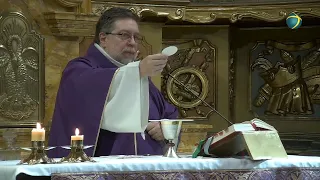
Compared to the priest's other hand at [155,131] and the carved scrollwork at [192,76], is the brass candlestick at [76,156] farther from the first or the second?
the carved scrollwork at [192,76]

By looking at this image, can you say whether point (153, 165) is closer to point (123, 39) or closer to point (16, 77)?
point (123, 39)

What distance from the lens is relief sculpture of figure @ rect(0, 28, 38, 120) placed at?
6.06 m

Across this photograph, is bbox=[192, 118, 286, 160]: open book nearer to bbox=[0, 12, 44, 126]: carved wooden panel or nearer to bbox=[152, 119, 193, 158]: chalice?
bbox=[152, 119, 193, 158]: chalice

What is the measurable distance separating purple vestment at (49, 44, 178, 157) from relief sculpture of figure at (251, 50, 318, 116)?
20.2 ft

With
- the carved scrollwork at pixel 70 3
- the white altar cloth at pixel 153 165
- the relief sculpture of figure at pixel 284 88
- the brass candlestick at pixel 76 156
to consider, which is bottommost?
the white altar cloth at pixel 153 165

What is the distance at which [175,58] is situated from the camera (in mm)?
9781

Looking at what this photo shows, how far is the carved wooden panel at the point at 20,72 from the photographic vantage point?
19.9ft

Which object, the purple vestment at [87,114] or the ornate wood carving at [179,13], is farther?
the ornate wood carving at [179,13]

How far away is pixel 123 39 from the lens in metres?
4.04

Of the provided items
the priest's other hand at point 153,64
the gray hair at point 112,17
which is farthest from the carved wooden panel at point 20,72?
the priest's other hand at point 153,64

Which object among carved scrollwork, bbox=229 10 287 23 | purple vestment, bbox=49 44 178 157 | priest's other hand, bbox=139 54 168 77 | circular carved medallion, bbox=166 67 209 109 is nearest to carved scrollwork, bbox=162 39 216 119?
circular carved medallion, bbox=166 67 209 109

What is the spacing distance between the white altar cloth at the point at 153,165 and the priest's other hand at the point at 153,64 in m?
0.54

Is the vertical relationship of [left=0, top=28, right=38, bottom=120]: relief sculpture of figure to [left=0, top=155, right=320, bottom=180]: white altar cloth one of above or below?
above

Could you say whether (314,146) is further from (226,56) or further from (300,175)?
(300,175)
